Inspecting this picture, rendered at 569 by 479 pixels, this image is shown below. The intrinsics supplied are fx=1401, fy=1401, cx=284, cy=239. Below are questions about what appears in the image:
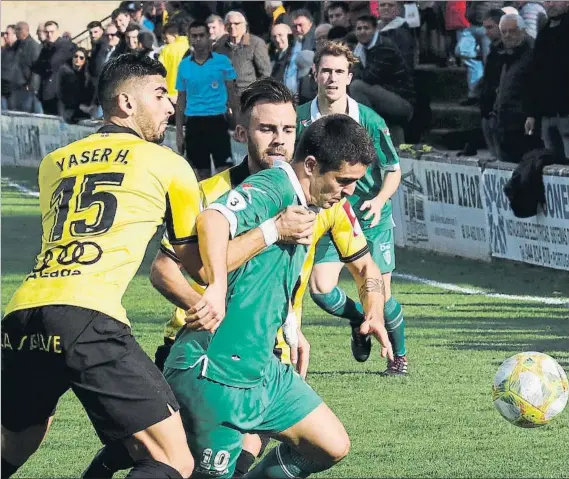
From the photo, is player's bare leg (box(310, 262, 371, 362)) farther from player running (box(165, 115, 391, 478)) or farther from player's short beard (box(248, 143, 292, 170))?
player running (box(165, 115, 391, 478))

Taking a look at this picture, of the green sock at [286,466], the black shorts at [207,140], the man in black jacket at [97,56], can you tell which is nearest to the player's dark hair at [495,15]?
the black shorts at [207,140]

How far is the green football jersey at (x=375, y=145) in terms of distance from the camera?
29.1ft

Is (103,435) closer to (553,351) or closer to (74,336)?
(74,336)

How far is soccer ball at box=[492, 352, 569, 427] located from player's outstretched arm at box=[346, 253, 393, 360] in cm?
75

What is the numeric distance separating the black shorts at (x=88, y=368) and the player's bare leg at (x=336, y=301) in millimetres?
3432

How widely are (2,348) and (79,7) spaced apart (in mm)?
33874

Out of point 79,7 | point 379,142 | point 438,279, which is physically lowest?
point 79,7

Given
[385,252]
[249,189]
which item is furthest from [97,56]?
[249,189]

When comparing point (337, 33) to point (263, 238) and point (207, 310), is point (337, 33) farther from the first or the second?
point (207, 310)

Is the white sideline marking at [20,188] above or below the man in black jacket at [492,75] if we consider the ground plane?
below

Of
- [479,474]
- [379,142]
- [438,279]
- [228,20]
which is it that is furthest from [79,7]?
[479,474]

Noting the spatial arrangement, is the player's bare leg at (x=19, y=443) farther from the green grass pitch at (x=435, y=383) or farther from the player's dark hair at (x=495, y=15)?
the player's dark hair at (x=495, y=15)

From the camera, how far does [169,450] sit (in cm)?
479

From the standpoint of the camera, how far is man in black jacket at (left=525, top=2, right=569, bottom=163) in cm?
1307
